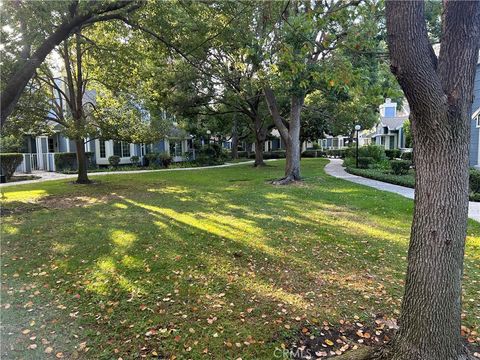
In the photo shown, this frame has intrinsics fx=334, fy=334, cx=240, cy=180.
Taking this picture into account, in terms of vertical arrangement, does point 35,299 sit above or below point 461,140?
below

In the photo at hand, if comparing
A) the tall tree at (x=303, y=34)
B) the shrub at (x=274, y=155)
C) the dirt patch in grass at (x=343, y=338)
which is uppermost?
the tall tree at (x=303, y=34)

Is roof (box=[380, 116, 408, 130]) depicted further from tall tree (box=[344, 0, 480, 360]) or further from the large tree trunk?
tall tree (box=[344, 0, 480, 360])

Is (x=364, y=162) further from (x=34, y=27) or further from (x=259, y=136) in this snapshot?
(x=34, y=27)

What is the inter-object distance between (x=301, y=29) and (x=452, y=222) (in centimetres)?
232

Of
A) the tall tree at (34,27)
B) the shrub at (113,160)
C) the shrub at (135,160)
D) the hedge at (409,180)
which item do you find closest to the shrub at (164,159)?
the shrub at (135,160)

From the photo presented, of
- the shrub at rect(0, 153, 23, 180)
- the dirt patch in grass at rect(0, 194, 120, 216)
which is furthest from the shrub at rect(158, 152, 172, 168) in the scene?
the dirt patch in grass at rect(0, 194, 120, 216)

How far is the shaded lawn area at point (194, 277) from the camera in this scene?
317 centimetres

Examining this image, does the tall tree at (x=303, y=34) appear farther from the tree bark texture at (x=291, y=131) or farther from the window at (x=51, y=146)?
the window at (x=51, y=146)

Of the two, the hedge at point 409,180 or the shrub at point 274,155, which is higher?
the shrub at point 274,155

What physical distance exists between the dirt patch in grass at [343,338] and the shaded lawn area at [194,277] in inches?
4.7

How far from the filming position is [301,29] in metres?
3.47

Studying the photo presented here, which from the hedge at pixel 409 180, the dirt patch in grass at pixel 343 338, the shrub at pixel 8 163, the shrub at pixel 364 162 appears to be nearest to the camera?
the dirt patch in grass at pixel 343 338

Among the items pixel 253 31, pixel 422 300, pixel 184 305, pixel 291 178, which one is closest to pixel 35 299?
pixel 184 305

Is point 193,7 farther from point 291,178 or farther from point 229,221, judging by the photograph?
point 291,178
